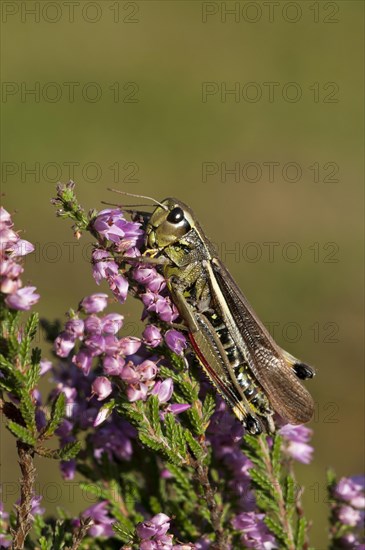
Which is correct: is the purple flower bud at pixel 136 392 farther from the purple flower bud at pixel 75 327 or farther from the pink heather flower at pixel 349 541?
the pink heather flower at pixel 349 541

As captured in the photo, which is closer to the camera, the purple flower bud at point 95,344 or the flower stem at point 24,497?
the flower stem at point 24,497

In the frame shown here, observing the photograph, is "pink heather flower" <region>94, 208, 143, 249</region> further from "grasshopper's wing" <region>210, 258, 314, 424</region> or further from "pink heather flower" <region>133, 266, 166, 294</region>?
"grasshopper's wing" <region>210, 258, 314, 424</region>

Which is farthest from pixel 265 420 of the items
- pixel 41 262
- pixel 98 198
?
pixel 98 198

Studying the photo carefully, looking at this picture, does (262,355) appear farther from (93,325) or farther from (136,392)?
(93,325)

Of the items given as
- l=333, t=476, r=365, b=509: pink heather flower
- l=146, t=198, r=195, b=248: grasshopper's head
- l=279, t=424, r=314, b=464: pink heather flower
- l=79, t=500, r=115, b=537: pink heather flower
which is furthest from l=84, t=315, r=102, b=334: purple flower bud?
l=333, t=476, r=365, b=509: pink heather flower

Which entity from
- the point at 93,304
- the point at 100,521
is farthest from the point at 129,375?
the point at 100,521

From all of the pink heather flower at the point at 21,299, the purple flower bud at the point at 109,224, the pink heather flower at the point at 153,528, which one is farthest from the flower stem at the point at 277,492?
the pink heather flower at the point at 21,299
